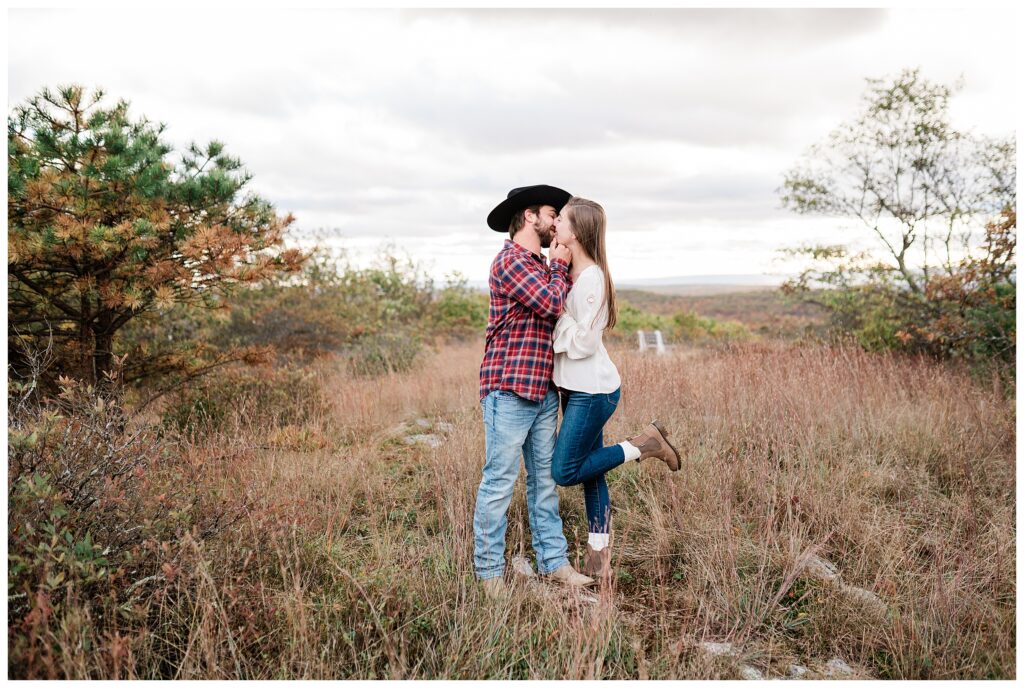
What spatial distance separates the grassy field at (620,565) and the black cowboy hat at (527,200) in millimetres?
1401

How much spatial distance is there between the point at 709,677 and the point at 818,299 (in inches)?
364

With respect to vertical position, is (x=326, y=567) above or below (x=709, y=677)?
above

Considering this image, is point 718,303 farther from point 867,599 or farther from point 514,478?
point 514,478

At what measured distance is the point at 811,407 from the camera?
4961 mm

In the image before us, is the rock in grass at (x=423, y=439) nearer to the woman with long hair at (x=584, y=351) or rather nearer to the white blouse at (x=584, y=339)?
the woman with long hair at (x=584, y=351)

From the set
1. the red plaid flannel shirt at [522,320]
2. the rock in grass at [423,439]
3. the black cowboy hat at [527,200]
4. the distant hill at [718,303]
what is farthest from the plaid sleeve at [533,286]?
the distant hill at [718,303]

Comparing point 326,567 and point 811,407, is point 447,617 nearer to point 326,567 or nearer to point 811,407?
point 326,567

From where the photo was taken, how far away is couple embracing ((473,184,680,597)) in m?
2.77

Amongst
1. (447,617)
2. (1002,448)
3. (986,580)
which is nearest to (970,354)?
(1002,448)

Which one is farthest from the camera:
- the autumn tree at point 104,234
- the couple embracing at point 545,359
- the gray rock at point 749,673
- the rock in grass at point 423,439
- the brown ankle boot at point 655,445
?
the rock in grass at point 423,439

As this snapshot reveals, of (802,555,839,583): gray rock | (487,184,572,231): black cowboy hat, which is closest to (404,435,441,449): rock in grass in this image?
(487,184,572,231): black cowboy hat

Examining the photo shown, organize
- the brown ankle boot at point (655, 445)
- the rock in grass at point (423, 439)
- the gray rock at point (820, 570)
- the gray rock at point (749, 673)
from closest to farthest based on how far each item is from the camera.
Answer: the gray rock at point (749, 673), the gray rock at point (820, 570), the brown ankle boot at point (655, 445), the rock in grass at point (423, 439)

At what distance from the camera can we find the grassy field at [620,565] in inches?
89.1

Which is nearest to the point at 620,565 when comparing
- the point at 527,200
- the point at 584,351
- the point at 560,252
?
the point at 584,351
